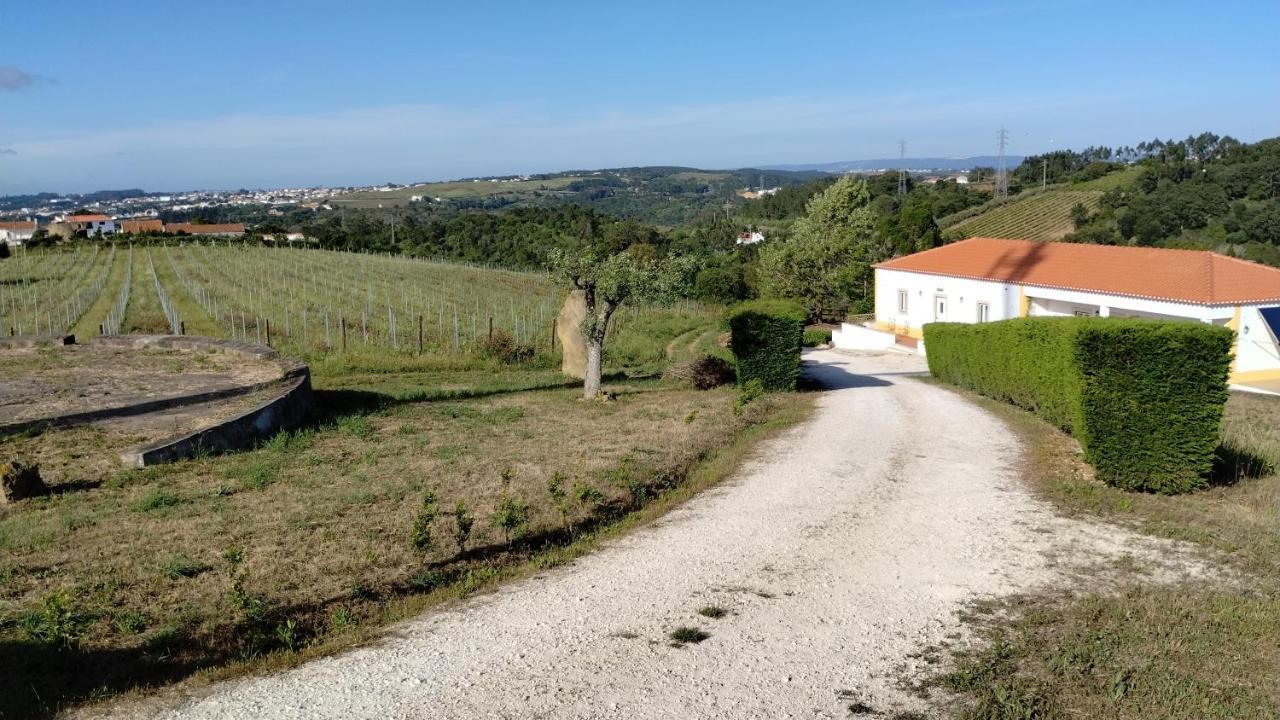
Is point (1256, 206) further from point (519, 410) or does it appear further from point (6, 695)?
point (6, 695)

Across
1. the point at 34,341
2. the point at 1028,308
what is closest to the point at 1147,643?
the point at 34,341

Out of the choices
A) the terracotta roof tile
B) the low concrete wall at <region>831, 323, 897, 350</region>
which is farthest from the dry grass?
the terracotta roof tile

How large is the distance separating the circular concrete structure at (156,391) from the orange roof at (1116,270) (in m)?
23.5

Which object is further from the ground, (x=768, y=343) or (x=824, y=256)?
(x=824, y=256)

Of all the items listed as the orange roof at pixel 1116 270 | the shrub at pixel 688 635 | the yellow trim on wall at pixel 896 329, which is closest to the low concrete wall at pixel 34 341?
the shrub at pixel 688 635

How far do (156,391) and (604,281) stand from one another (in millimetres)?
7850

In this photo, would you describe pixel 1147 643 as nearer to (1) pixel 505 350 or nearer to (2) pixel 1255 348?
(1) pixel 505 350

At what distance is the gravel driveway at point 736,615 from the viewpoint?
17.6ft

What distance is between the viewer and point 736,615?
668cm

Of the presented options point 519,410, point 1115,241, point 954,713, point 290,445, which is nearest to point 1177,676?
point 954,713

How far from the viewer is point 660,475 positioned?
11.1m

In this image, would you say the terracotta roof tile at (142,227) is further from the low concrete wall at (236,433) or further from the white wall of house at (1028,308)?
the low concrete wall at (236,433)

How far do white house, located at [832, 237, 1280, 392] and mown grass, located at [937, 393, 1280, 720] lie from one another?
11.6 m

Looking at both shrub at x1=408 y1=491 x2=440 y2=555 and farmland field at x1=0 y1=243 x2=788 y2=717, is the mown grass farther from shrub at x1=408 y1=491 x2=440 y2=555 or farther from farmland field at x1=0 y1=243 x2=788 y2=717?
shrub at x1=408 y1=491 x2=440 y2=555
